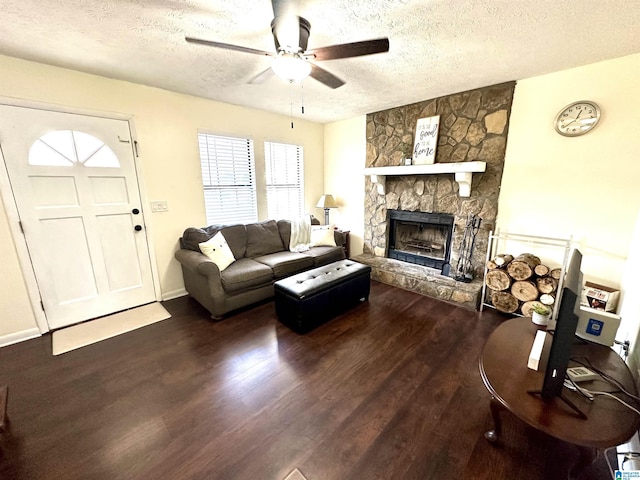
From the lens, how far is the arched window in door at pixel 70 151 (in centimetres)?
234

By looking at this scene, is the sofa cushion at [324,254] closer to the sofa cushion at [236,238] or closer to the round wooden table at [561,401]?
the sofa cushion at [236,238]

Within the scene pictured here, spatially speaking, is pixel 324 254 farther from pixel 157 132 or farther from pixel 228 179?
pixel 157 132

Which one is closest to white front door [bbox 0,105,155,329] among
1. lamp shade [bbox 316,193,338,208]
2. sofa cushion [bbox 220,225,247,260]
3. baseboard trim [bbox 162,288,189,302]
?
baseboard trim [bbox 162,288,189,302]

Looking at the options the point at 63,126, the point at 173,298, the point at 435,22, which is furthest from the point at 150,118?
the point at 435,22

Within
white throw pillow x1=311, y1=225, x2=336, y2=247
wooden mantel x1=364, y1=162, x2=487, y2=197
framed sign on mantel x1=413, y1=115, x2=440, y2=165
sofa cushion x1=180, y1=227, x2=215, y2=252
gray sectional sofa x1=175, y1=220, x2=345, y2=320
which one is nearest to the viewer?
gray sectional sofa x1=175, y1=220, x2=345, y2=320

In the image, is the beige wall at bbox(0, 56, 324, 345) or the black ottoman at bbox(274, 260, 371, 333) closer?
the beige wall at bbox(0, 56, 324, 345)

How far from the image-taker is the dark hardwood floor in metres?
1.34

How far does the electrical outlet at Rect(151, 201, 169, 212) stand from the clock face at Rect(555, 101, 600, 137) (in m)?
4.33

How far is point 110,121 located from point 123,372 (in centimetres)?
243

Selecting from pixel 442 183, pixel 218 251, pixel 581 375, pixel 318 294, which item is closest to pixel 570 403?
pixel 581 375

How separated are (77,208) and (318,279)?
Answer: 8.29ft

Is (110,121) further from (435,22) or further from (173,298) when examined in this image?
(435,22)

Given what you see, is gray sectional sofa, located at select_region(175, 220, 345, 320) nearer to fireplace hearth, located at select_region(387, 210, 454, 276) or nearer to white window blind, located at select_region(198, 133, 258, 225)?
white window blind, located at select_region(198, 133, 258, 225)

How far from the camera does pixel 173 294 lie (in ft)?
10.8
